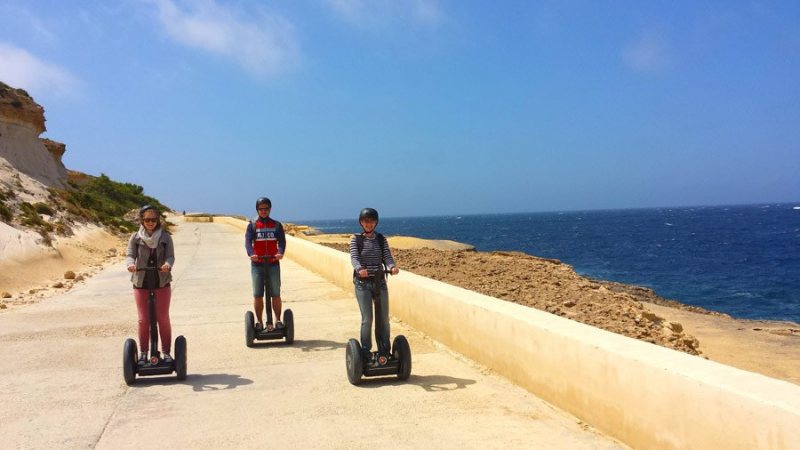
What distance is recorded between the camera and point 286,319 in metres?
8.20

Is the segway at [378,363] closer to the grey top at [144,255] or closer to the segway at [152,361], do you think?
the segway at [152,361]

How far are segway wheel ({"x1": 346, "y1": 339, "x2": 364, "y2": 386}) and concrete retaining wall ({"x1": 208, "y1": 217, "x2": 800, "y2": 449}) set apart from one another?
1328 mm

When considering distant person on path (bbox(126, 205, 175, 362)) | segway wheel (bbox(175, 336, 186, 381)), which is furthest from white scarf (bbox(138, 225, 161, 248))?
segway wheel (bbox(175, 336, 186, 381))

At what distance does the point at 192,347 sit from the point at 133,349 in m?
1.96

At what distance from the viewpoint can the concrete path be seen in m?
4.74

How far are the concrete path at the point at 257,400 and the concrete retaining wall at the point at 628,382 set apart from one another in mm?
174

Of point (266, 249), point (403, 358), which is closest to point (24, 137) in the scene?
point (266, 249)

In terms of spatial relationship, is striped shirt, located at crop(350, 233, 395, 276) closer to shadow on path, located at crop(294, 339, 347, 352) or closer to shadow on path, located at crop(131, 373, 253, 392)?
shadow on path, located at crop(131, 373, 253, 392)

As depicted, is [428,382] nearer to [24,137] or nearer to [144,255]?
[144,255]

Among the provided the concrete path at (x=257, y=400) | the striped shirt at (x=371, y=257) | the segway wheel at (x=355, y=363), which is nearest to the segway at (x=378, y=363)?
the segway wheel at (x=355, y=363)

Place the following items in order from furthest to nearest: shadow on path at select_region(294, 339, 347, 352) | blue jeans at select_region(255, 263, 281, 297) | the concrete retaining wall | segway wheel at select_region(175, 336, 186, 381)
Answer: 1. blue jeans at select_region(255, 263, 281, 297)
2. shadow on path at select_region(294, 339, 347, 352)
3. segway wheel at select_region(175, 336, 186, 381)
4. the concrete retaining wall

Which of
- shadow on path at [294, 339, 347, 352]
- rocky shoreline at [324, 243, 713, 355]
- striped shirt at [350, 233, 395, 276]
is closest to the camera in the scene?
striped shirt at [350, 233, 395, 276]

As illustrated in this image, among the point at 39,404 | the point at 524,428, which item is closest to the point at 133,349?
the point at 39,404

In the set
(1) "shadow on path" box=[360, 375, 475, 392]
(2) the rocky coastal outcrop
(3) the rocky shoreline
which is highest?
(2) the rocky coastal outcrop
